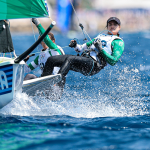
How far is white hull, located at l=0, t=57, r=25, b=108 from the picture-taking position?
4.06 m

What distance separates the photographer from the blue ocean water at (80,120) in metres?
3.29

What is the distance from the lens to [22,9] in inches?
159

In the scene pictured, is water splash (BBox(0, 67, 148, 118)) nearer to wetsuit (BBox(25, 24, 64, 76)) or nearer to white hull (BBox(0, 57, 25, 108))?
white hull (BBox(0, 57, 25, 108))

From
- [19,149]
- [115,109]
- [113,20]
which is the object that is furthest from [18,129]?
[113,20]

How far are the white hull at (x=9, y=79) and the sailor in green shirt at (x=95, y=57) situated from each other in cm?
47

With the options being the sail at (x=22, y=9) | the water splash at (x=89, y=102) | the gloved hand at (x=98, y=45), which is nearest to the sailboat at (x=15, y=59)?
the sail at (x=22, y=9)

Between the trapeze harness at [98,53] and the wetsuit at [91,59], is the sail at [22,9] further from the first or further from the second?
the trapeze harness at [98,53]

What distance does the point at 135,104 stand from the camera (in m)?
5.09

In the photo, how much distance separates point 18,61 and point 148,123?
1.89 metres

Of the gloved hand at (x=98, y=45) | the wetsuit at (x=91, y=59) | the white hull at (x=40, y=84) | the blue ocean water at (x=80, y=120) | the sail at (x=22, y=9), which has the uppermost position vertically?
the sail at (x=22, y=9)

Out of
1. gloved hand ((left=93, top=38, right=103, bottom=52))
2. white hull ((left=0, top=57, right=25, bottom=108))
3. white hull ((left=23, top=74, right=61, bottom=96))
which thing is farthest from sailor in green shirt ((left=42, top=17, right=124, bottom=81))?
white hull ((left=0, top=57, right=25, bottom=108))

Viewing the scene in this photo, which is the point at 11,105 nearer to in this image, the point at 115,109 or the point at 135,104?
the point at 115,109

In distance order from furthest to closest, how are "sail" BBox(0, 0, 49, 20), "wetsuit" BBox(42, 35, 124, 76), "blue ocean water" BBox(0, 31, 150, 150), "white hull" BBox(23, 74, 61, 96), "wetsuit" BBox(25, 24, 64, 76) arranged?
"wetsuit" BBox(25, 24, 64, 76) < "wetsuit" BBox(42, 35, 124, 76) < "white hull" BBox(23, 74, 61, 96) < "sail" BBox(0, 0, 49, 20) < "blue ocean water" BBox(0, 31, 150, 150)

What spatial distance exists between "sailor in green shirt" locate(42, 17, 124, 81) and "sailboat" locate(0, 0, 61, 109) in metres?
0.27
